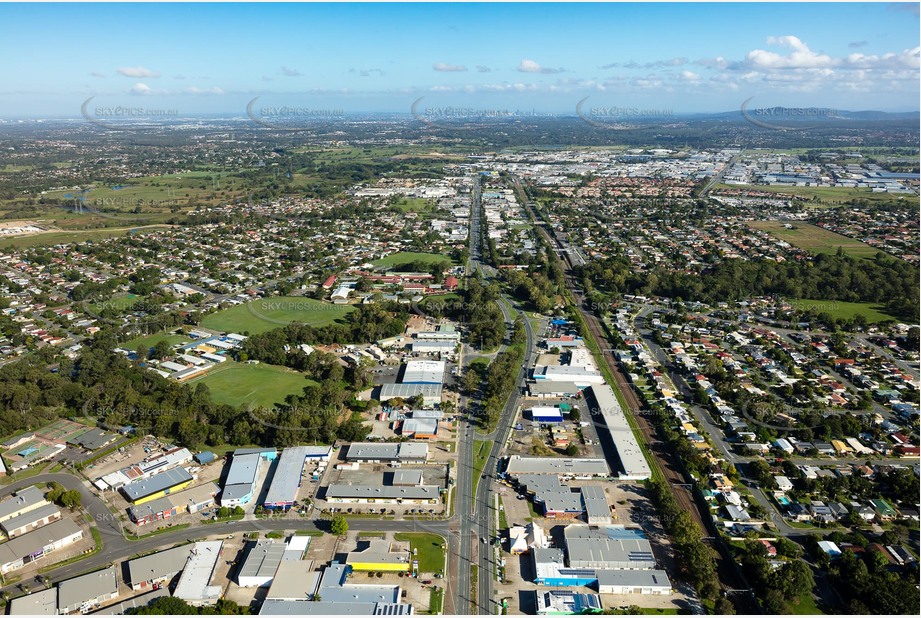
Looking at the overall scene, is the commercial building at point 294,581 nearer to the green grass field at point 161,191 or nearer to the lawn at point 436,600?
the lawn at point 436,600

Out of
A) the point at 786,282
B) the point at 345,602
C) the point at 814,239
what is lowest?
the point at 345,602

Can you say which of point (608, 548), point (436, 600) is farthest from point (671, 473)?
point (436, 600)

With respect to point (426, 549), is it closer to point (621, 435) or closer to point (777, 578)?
point (621, 435)

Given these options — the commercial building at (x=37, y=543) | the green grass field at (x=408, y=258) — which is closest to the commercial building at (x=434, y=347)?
the green grass field at (x=408, y=258)

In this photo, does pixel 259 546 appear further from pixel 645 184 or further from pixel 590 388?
pixel 645 184

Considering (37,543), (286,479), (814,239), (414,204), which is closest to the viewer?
(37,543)
